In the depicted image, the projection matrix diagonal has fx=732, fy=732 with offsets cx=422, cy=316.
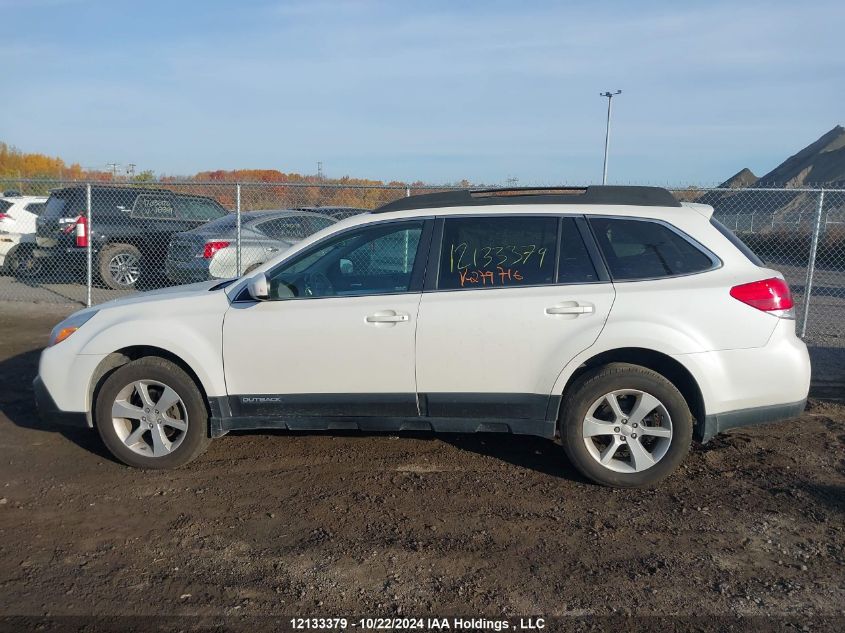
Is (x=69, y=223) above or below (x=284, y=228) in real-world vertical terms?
below

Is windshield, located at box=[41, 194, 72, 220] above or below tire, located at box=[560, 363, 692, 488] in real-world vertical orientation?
above

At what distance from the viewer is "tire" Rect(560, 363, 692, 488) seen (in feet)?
14.6

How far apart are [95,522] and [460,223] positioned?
285 cm

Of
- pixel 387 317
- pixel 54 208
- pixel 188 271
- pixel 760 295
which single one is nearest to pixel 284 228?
pixel 188 271

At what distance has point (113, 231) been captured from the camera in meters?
12.8

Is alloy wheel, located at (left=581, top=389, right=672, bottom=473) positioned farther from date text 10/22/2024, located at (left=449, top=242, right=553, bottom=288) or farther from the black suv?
the black suv

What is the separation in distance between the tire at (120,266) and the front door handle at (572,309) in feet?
33.8

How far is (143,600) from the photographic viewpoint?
3.41 meters

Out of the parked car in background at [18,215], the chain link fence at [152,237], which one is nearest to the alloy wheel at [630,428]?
the chain link fence at [152,237]

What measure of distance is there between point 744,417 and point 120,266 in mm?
11236

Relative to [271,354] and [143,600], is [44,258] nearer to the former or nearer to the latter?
[271,354]

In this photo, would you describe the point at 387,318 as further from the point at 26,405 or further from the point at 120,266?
the point at 120,266

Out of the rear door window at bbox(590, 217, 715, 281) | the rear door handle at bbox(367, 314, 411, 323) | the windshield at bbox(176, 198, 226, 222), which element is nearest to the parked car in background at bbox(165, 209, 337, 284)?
the windshield at bbox(176, 198, 226, 222)

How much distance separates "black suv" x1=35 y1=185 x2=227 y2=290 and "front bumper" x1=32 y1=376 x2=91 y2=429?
26.6 ft
